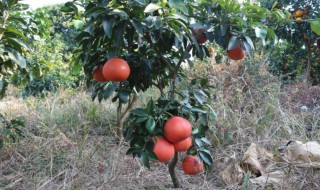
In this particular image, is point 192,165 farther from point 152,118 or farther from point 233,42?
point 233,42

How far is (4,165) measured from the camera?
2852 millimetres

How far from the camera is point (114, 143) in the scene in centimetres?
332

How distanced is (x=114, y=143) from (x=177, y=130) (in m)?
1.82

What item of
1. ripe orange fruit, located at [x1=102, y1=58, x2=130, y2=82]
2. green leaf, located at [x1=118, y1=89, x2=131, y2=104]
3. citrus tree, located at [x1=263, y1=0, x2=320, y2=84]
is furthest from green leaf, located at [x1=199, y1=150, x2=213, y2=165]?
citrus tree, located at [x1=263, y1=0, x2=320, y2=84]

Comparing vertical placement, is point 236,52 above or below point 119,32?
below

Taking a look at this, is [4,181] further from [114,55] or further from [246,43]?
[246,43]

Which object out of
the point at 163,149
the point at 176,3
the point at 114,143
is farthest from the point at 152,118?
the point at 114,143

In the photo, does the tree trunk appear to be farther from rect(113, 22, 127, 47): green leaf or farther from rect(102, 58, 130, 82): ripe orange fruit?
rect(113, 22, 127, 47): green leaf

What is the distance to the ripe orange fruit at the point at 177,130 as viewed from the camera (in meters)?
1.62

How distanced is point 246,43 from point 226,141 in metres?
1.55

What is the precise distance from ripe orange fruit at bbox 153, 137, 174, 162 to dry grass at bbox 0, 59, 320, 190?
764 mm

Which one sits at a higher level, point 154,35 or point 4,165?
point 154,35

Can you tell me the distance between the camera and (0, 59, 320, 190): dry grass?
2.45 metres

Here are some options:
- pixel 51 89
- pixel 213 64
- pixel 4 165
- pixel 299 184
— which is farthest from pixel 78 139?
pixel 51 89
